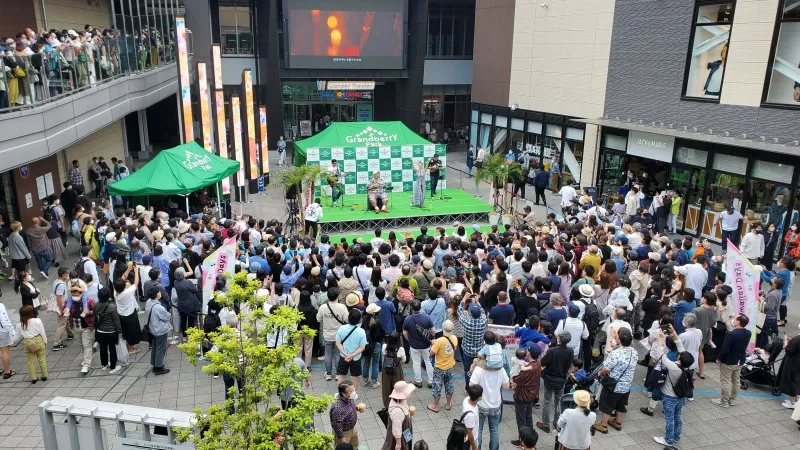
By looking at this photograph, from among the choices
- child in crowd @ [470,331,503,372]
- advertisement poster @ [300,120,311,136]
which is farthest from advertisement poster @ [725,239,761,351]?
advertisement poster @ [300,120,311,136]

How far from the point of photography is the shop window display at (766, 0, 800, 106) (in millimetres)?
15672

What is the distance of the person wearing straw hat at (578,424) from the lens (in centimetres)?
691

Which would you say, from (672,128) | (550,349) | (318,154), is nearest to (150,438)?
(550,349)

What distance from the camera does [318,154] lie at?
873 inches

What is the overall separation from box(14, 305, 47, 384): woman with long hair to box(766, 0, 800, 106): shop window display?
59.0 feet

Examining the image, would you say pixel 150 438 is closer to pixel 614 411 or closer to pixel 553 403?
pixel 553 403

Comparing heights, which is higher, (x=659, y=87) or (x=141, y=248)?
(x=659, y=87)

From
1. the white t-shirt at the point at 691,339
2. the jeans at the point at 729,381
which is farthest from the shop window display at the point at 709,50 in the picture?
the white t-shirt at the point at 691,339

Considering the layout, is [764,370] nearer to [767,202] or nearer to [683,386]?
[683,386]

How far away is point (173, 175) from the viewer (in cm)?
1605

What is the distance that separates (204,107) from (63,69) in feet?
22.1

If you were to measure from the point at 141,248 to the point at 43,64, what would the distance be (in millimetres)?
4613

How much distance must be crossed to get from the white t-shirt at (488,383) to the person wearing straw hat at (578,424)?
2.81 feet

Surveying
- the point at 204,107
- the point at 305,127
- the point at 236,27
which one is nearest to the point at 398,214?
the point at 204,107
